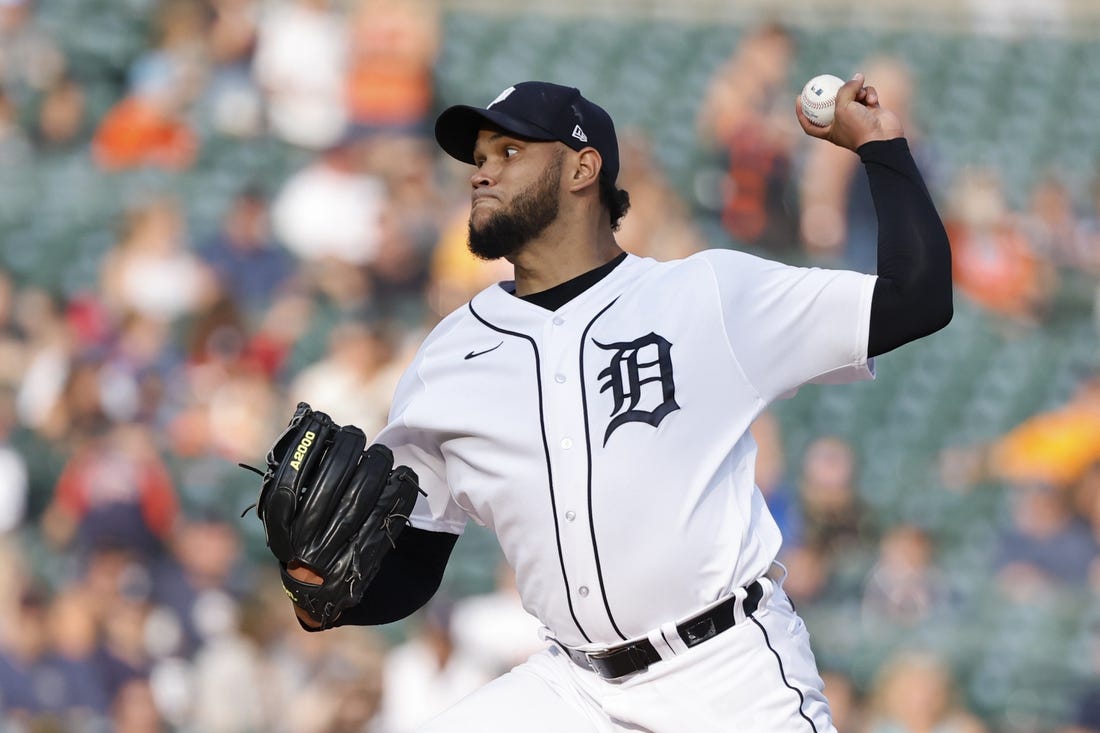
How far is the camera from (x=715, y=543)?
106 inches

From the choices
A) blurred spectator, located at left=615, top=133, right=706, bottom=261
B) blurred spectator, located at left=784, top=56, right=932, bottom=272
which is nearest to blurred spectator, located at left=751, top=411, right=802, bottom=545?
blurred spectator, located at left=615, top=133, right=706, bottom=261

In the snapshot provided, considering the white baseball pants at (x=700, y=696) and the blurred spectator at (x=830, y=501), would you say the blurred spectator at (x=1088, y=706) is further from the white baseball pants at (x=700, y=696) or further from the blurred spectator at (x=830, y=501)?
the white baseball pants at (x=700, y=696)

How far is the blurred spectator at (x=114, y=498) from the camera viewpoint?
5.88 meters

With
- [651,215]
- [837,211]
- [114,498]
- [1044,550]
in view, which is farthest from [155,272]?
[1044,550]

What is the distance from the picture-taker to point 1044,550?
628cm

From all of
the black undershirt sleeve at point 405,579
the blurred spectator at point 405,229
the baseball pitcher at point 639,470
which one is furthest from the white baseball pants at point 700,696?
the blurred spectator at point 405,229

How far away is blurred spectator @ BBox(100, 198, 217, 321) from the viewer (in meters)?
6.79

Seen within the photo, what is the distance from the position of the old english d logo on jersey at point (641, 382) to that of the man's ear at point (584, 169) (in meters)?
0.41

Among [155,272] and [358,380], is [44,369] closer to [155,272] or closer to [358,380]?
[155,272]

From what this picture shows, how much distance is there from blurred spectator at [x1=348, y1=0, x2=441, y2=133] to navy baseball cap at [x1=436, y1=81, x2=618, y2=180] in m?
4.70

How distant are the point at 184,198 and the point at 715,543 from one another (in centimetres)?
526

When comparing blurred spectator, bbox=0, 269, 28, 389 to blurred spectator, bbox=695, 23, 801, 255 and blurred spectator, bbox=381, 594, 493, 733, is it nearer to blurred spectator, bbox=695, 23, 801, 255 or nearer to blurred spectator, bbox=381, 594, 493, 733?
blurred spectator, bbox=381, 594, 493, 733

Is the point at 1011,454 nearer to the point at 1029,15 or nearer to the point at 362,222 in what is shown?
the point at 362,222

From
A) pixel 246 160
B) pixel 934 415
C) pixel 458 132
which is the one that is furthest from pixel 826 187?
pixel 458 132
